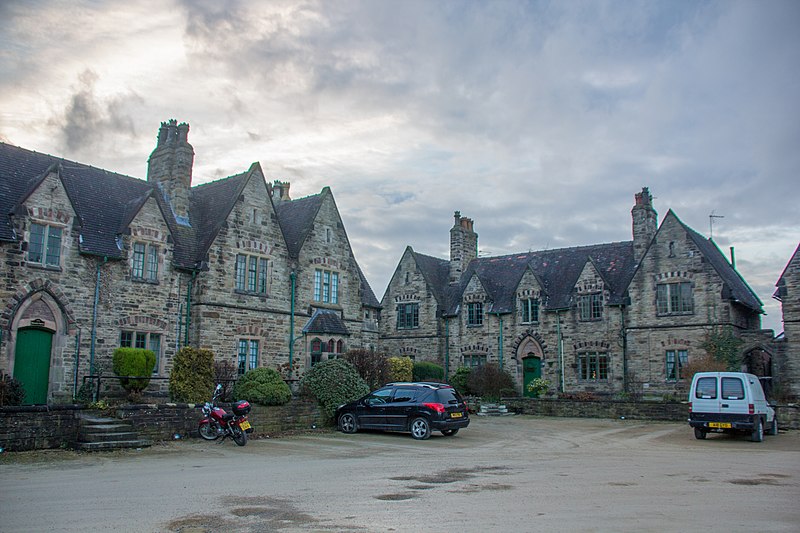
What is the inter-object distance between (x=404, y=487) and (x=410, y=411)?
368 inches

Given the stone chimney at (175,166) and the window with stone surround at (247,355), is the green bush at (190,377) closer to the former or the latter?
the window with stone surround at (247,355)

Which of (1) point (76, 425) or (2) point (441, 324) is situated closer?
(1) point (76, 425)

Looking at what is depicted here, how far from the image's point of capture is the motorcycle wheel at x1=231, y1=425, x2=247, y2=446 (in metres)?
19.0

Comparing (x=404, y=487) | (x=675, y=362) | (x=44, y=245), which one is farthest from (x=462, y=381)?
(x=404, y=487)

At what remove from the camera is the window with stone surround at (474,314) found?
144 feet

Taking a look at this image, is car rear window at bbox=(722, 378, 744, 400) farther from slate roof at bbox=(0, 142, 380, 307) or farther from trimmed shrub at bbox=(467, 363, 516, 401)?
slate roof at bbox=(0, 142, 380, 307)

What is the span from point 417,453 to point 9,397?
36.8 feet

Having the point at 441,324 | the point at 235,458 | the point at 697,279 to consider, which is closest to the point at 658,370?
the point at 697,279

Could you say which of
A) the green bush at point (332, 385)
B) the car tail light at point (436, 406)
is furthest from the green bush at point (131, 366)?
the car tail light at point (436, 406)

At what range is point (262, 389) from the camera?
2256 cm

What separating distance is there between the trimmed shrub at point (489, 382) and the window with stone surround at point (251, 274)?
13749 mm

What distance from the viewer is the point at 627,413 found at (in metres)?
30.5

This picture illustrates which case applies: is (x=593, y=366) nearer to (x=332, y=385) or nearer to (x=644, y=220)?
(x=644, y=220)

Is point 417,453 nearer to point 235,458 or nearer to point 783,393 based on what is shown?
point 235,458
